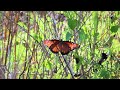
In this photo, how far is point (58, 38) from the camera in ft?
6.98

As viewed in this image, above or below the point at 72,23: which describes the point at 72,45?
below

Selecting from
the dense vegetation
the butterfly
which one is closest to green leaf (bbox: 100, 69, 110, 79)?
the dense vegetation

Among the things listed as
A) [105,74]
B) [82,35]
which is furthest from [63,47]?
[105,74]

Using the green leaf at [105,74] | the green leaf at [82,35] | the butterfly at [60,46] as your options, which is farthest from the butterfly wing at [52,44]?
the green leaf at [105,74]

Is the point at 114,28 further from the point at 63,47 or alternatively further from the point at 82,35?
the point at 63,47

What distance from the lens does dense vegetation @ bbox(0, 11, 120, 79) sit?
2.10m

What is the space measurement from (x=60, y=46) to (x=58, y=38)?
0.06 metres

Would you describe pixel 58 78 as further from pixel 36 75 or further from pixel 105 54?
pixel 105 54

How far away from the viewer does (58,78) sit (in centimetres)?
216

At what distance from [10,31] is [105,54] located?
729 millimetres

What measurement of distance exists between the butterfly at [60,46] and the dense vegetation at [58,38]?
0.03 metres

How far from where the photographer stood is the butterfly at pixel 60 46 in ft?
6.90

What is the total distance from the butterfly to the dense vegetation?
3cm

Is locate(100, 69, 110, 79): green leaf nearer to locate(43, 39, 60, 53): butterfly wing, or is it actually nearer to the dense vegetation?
the dense vegetation
